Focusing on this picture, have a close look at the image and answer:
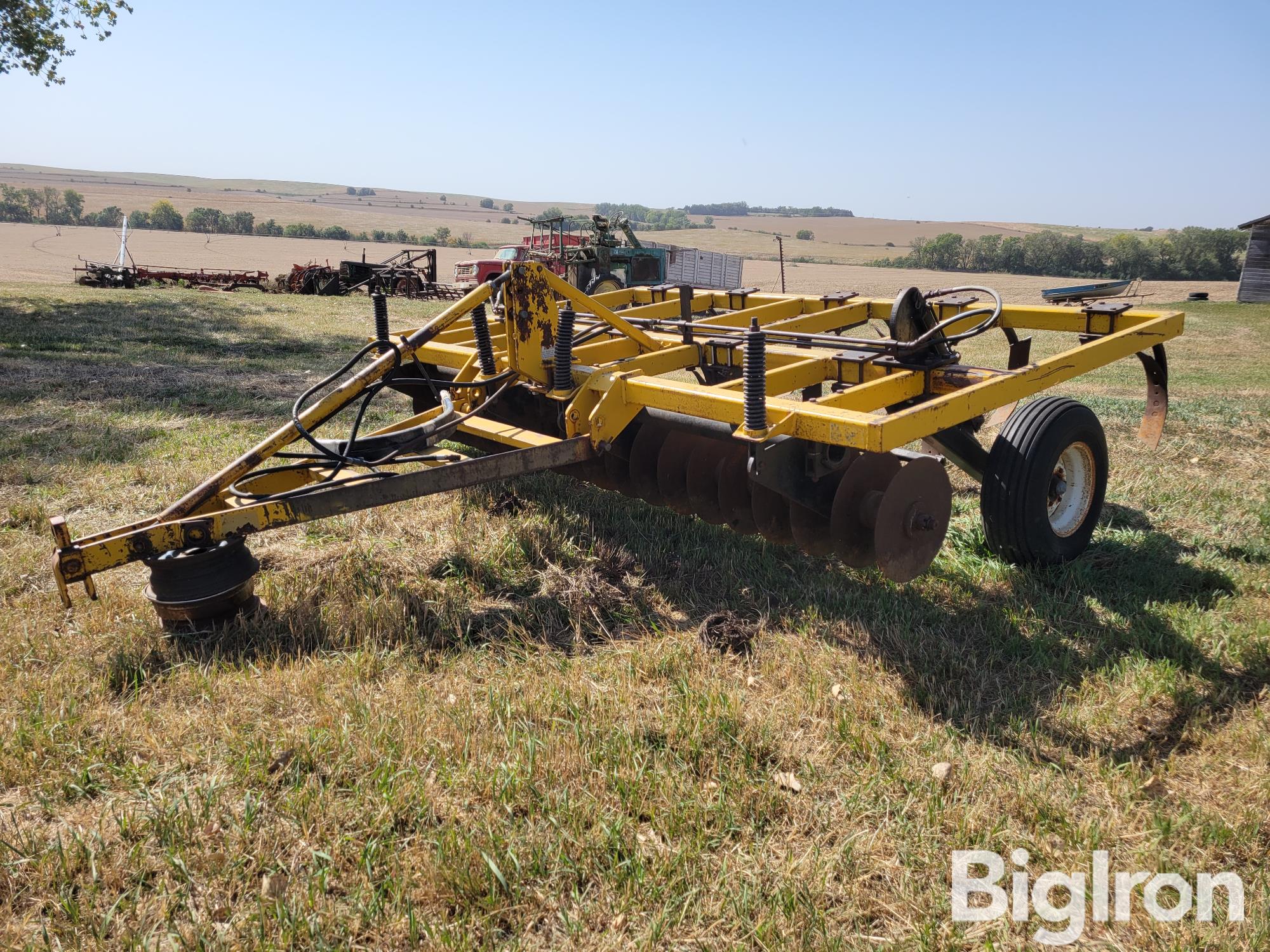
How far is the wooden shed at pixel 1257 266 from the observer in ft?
91.0

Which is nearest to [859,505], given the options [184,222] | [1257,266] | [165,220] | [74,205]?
[1257,266]

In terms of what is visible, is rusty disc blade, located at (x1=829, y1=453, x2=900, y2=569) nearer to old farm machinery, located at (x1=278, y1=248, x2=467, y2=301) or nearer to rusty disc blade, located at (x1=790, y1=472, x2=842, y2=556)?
rusty disc blade, located at (x1=790, y1=472, x2=842, y2=556)

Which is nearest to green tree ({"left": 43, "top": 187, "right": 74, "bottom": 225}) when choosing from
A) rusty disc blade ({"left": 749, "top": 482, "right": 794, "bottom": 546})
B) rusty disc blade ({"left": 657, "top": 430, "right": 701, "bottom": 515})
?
rusty disc blade ({"left": 657, "top": 430, "right": 701, "bottom": 515})

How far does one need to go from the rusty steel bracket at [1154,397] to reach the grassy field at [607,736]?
1.56 ft

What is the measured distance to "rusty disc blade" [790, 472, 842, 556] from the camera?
3.62 meters

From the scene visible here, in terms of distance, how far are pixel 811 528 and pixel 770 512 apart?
1.00 feet

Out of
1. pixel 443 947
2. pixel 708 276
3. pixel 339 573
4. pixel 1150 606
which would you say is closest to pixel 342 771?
pixel 443 947

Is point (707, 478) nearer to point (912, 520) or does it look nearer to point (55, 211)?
point (912, 520)

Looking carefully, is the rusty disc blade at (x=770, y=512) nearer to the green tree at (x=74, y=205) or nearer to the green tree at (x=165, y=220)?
the green tree at (x=165, y=220)

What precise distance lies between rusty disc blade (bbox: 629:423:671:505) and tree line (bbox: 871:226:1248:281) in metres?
45.2

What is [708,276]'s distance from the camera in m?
28.0

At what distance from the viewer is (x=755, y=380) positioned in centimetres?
321

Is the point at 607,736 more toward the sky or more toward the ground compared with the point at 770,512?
more toward the ground

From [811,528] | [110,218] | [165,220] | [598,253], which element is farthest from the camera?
[110,218]
